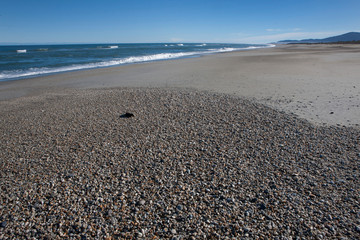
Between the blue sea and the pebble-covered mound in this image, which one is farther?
the blue sea

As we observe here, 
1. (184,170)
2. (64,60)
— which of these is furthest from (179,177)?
(64,60)

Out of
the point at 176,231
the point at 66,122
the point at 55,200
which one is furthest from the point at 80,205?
the point at 66,122

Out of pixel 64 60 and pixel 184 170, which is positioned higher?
pixel 64 60

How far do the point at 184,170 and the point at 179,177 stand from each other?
0.27 metres

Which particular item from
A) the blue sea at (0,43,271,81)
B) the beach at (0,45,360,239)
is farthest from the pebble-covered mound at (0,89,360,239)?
the blue sea at (0,43,271,81)

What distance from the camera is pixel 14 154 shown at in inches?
209

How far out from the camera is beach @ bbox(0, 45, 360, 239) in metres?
3.20

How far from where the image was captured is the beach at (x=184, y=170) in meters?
3.20

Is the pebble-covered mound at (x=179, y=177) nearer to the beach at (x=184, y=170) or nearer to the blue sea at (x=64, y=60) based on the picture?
the beach at (x=184, y=170)

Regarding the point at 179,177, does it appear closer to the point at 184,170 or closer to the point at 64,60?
the point at 184,170

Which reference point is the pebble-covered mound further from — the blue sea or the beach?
the blue sea

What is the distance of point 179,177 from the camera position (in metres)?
4.26

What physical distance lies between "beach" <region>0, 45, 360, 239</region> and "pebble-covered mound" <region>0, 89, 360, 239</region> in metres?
0.02

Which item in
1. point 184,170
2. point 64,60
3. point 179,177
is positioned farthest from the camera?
point 64,60
